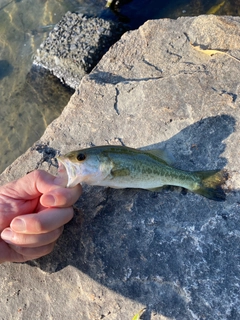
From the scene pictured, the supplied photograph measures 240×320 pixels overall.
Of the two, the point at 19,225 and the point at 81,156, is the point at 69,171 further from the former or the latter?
the point at 19,225

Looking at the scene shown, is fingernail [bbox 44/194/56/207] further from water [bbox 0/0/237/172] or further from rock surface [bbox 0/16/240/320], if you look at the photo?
water [bbox 0/0/237/172]

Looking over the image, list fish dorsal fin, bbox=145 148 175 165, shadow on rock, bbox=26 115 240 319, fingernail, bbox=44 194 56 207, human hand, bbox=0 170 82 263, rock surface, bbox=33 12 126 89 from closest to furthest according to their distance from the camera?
1. shadow on rock, bbox=26 115 240 319
2. human hand, bbox=0 170 82 263
3. fingernail, bbox=44 194 56 207
4. fish dorsal fin, bbox=145 148 175 165
5. rock surface, bbox=33 12 126 89

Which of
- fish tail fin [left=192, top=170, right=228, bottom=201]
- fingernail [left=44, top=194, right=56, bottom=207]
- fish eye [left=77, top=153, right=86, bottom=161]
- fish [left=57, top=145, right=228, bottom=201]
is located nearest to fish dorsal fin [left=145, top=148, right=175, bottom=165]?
fish [left=57, top=145, right=228, bottom=201]

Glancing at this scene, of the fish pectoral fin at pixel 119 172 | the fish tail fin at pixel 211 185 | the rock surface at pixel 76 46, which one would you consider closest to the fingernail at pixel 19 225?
the fish pectoral fin at pixel 119 172

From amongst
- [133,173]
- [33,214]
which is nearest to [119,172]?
[133,173]

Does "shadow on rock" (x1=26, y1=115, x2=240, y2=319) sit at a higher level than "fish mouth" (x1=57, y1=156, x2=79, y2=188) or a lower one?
lower

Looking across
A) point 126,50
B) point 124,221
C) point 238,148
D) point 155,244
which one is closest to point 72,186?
point 124,221

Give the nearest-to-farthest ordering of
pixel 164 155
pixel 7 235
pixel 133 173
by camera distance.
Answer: pixel 7 235
pixel 133 173
pixel 164 155
